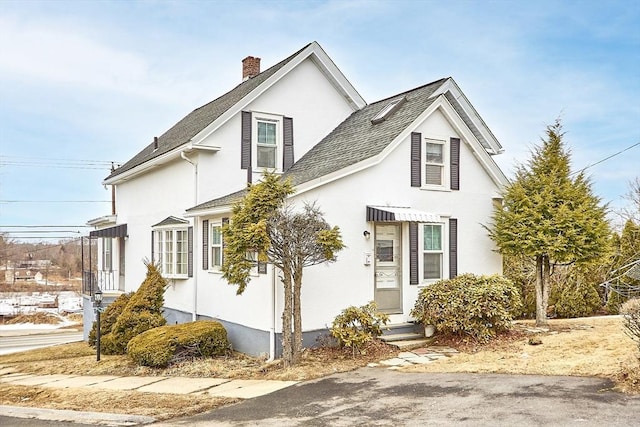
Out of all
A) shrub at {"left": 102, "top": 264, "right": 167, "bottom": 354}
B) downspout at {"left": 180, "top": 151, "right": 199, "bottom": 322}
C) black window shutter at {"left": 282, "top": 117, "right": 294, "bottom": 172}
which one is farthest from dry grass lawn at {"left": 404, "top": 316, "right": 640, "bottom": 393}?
shrub at {"left": 102, "top": 264, "right": 167, "bottom": 354}

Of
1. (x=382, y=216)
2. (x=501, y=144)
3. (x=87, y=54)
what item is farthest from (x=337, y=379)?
(x=87, y=54)

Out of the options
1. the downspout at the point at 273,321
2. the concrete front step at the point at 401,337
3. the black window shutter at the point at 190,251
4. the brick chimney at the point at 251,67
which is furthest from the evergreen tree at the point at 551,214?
the brick chimney at the point at 251,67

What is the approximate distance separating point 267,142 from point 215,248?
135 inches

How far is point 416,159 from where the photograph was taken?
1331cm

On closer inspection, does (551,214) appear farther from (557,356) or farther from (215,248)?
(215,248)

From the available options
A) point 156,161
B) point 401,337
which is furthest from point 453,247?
point 156,161

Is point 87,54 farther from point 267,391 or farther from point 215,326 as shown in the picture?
point 267,391

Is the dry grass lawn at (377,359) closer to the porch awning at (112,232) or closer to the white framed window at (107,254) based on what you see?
the porch awning at (112,232)

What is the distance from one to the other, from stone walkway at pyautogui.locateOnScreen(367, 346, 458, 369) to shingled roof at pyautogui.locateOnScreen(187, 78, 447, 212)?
4.09m

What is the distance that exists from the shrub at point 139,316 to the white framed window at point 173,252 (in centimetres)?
80

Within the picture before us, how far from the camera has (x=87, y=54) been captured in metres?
19.9

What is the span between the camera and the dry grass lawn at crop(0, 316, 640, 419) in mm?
8648

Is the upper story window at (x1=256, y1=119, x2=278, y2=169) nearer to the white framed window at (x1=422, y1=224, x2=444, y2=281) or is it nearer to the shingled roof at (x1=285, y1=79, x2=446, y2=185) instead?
the shingled roof at (x1=285, y1=79, x2=446, y2=185)

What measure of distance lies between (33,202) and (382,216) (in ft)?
162
